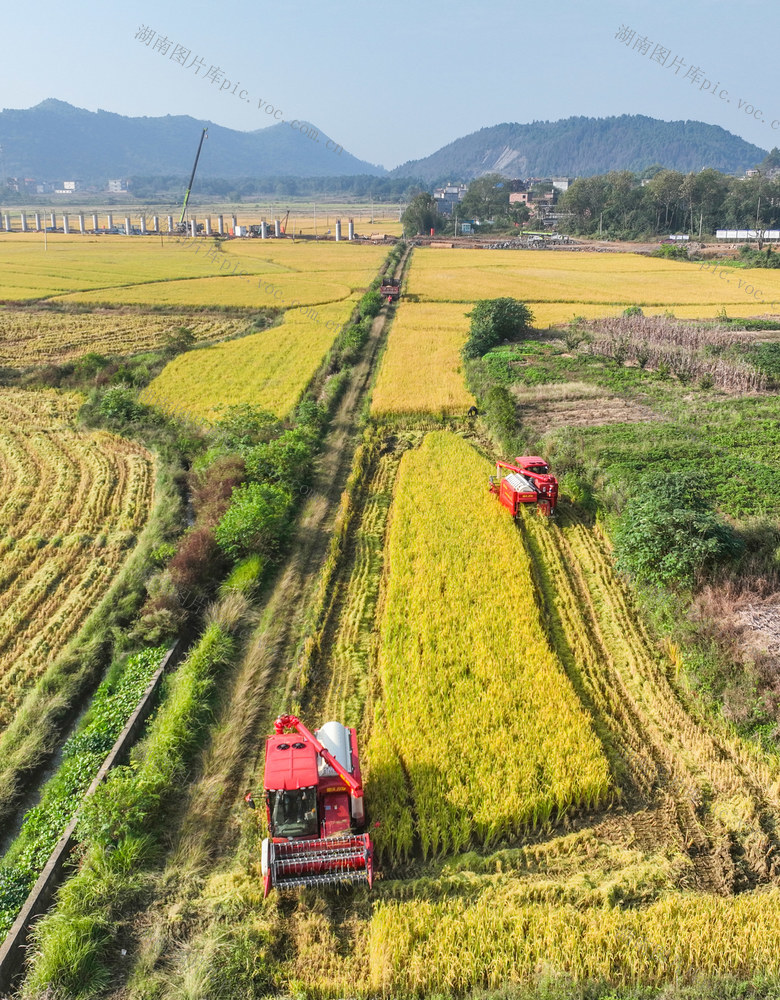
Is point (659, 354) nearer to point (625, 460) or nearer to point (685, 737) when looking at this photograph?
point (625, 460)

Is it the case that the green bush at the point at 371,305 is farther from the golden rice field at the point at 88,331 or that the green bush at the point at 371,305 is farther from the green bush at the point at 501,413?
the green bush at the point at 501,413

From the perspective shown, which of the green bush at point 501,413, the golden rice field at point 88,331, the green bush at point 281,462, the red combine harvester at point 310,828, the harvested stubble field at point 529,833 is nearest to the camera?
the harvested stubble field at point 529,833

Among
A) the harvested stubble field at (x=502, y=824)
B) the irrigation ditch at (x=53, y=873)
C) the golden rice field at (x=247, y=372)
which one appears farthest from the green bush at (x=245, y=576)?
the golden rice field at (x=247, y=372)

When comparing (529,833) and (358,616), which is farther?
(358,616)

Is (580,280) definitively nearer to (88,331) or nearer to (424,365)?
(424,365)

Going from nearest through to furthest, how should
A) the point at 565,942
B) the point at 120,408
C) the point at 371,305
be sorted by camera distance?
1. the point at 565,942
2. the point at 120,408
3. the point at 371,305

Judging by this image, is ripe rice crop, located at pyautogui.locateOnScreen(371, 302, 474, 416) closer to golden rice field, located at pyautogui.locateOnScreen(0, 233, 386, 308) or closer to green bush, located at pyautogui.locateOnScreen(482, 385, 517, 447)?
green bush, located at pyautogui.locateOnScreen(482, 385, 517, 447)

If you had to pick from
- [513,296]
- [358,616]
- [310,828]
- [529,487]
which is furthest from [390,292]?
[310,828]
